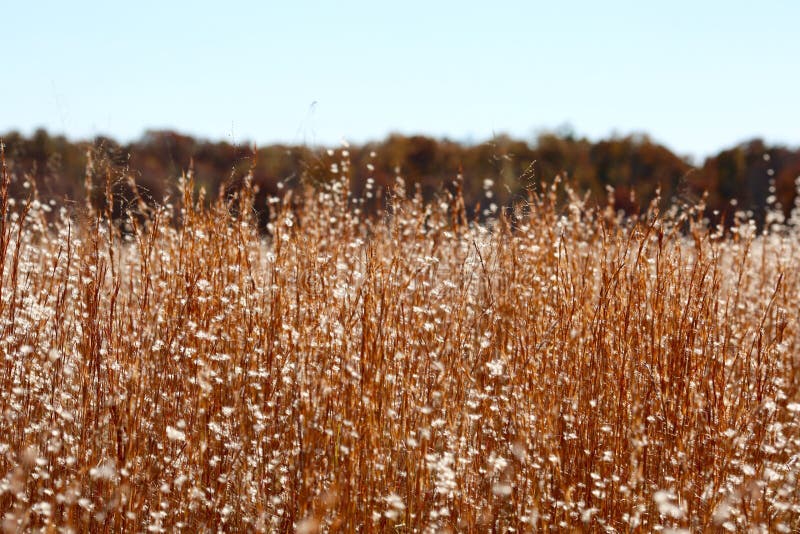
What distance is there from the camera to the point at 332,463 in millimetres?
2139

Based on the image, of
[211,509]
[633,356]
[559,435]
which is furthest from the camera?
[633,356]

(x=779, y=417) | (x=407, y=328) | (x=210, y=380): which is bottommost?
(x=779, y=417)

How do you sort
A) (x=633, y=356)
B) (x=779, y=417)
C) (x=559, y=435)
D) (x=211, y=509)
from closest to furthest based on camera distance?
(x=211, y=509)
(x=559, y=435)
(x=633, y=356)
(x=779, y=417)

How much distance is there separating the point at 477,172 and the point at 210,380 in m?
13.6

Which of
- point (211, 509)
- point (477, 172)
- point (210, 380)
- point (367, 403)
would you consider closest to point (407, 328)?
point (367, 403)

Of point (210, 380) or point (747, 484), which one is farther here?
point (210, 380)

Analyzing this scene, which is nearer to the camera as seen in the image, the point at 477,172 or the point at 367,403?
the point at 367,403

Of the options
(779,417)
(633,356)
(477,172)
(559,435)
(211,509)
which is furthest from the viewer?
(477,172)

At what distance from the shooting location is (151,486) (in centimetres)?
213

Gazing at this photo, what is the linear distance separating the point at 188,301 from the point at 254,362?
0.33m

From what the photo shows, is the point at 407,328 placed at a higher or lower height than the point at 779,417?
higher

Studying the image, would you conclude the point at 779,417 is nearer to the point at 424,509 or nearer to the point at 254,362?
the point at 424,509

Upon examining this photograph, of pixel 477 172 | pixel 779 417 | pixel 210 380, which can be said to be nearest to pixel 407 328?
pixel 210 380

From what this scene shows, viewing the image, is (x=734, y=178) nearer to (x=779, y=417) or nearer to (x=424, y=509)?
(x=779, y=417)
